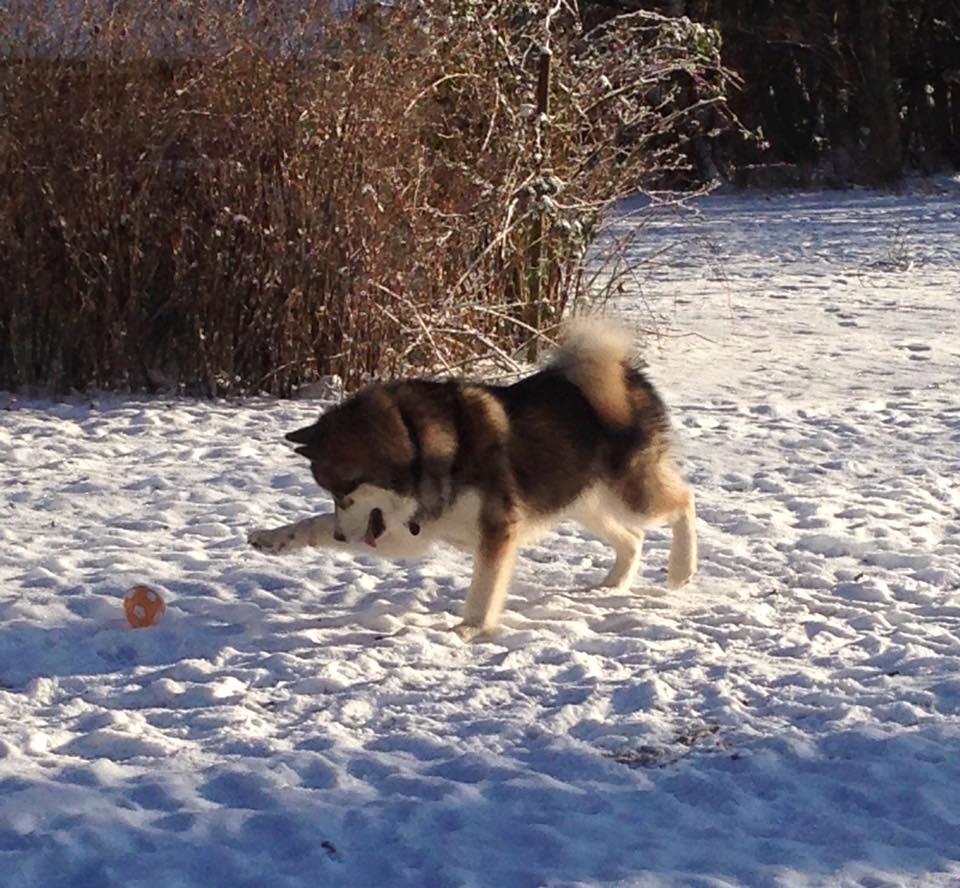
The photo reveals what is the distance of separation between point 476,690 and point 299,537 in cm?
104

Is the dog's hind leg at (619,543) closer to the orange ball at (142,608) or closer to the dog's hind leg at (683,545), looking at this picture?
the dog's hind leg at (683,545)

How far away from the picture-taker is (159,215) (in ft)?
32.0

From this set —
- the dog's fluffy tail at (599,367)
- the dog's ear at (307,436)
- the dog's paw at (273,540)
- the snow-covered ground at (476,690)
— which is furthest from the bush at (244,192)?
the dog's ear at (307,436)

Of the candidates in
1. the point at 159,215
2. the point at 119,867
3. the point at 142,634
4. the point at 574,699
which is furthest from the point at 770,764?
the point at 159,215

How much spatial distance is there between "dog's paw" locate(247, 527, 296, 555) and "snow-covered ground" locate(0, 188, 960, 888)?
229 mm

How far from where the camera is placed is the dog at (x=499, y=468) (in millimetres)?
5098

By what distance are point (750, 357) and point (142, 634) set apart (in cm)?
729

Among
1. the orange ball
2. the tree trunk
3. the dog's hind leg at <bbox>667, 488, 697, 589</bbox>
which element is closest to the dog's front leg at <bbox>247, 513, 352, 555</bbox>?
the orange ball

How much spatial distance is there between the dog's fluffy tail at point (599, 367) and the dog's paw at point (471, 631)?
2.96ft

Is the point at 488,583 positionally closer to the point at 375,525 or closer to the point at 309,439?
the point at 375,525

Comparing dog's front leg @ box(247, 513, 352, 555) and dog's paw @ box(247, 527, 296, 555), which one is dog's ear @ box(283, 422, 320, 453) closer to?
dog's front leg @ box(247, 513, 352, 555)

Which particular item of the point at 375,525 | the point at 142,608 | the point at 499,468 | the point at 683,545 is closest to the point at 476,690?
the point at 375,525

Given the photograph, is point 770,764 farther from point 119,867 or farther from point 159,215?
point 159,215

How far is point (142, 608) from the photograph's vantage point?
5.26 metres
